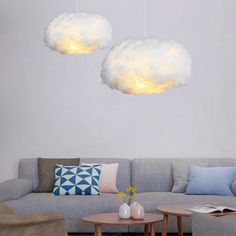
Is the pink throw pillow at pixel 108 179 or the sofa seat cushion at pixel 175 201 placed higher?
the pink throw pillow at pixel 108 179

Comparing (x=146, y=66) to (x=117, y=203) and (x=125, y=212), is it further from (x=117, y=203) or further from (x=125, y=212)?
(x=117, y=203)

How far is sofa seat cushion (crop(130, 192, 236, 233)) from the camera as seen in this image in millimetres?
6184

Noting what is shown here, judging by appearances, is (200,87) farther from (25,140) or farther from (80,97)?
(25,140)

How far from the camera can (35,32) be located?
744cm

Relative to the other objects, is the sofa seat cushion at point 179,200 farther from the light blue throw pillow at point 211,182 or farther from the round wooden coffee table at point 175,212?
the round wooden coffee table at point 175,212

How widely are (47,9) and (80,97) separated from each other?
109 centimetres

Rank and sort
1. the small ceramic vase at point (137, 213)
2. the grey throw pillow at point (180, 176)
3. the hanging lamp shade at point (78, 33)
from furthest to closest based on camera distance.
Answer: the grey throw pillow at point (180, 176), the small ceramic vase at point (137, 213), the hanging lamp shade at point (78, 33)

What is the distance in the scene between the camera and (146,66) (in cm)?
309

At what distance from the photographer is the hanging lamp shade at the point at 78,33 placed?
3.86 meters

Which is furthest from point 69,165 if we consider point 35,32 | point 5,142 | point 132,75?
point 132,75

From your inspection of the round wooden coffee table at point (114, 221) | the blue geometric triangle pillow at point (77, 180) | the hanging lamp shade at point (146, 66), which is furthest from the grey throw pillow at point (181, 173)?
the hanging lamp shade at point (146, 66)

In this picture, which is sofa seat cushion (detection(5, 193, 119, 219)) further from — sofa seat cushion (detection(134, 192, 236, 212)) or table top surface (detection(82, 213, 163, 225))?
table top surface (detection(82, 213, 163, 225))

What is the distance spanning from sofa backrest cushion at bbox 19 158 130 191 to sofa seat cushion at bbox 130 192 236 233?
1.69 feet

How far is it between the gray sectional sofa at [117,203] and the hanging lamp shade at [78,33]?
2.58m
